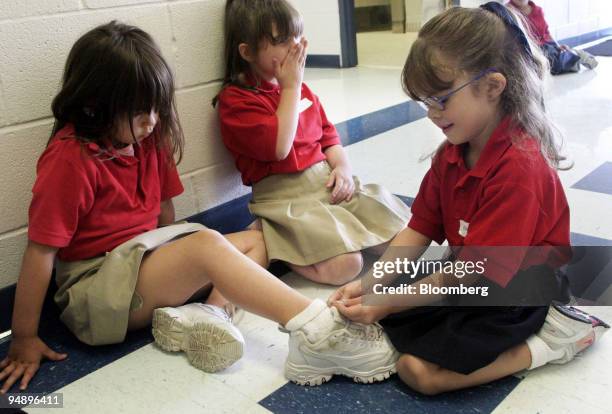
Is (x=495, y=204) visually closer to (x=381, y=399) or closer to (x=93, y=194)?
(x=381, y=399)

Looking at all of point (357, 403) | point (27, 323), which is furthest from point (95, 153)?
point (357, 403)

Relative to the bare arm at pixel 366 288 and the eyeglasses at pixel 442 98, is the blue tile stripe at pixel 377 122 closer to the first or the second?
the bare arm at pixel 366 288

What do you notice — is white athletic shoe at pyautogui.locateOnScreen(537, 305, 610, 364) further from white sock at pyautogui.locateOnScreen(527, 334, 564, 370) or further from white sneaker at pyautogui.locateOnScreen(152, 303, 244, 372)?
white sneaker at pyautogui.locateOnScreen(152, 303, 244, 372)

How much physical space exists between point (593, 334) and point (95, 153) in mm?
924

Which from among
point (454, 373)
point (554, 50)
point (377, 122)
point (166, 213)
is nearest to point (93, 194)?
point (166, 213)

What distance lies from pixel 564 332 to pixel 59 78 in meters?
1.03

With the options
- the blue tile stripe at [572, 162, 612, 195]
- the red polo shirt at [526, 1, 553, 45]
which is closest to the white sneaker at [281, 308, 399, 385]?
the blue tile stripe at [572, 162, 612, 195]

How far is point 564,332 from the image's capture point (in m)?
0.97

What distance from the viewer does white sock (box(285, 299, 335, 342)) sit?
100 cm

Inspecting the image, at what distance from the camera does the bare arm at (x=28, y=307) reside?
3.61 feet

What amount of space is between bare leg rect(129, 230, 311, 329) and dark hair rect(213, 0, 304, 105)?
0.48 m

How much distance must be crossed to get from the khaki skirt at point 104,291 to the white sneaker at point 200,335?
7 cm

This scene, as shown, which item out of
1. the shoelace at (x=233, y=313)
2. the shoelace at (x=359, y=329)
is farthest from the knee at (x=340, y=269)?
the shoelace at (x=359, y=329)

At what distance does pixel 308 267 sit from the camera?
1.38 meters
